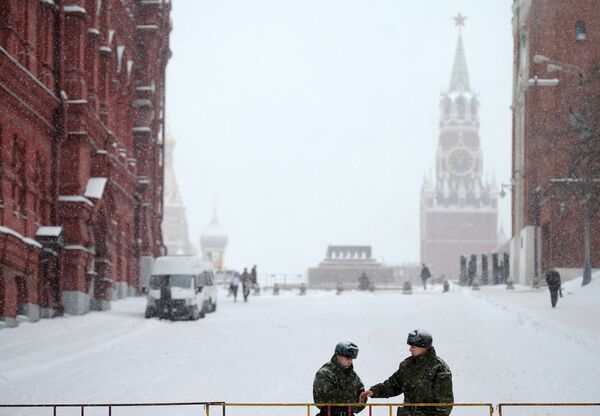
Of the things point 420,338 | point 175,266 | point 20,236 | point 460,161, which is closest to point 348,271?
point 460,161

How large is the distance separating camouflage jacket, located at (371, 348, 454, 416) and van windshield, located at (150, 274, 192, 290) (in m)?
27.7

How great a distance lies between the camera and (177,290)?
112ft

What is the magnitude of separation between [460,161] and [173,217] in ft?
186

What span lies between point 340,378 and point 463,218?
18245 centimetres

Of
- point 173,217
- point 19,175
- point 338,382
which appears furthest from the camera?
Result: point 173,217

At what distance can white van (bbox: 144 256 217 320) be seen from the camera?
33.7 metres

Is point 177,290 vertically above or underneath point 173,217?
underneath

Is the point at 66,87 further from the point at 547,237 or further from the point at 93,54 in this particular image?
the point at 547,237

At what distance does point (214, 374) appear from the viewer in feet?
62.4

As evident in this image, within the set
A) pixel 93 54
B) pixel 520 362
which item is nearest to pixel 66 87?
pixel 93 54

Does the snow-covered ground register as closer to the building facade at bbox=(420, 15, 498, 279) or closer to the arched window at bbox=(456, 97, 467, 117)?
the building facade at bbox=(420, 15, 498, 279)

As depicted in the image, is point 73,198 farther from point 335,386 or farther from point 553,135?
point 553,135

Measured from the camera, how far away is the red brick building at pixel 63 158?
26781mm

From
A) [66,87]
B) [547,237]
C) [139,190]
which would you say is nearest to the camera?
[66,87]
